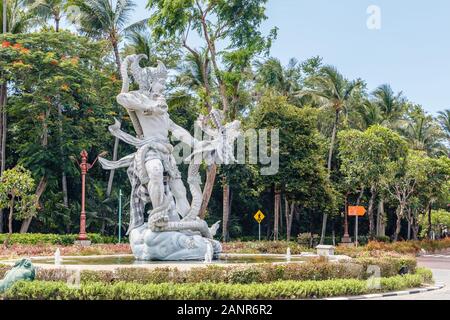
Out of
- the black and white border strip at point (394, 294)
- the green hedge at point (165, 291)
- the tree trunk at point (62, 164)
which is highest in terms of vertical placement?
the tree trunk at point (62, 164)

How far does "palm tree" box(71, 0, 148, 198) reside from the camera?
4216cm

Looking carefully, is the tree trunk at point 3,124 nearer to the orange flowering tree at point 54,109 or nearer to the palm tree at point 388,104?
the orange flowering tree at point 54,109

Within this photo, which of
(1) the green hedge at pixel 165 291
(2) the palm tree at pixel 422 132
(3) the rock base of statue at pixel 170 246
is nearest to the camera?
(1) the green hedge at pixel 165 291

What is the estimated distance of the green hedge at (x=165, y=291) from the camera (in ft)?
49.1

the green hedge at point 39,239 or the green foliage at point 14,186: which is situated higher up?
the green foliage at point 14,186

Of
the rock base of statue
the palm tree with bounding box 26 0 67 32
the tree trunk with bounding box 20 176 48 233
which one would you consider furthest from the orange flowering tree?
the rock base of statue

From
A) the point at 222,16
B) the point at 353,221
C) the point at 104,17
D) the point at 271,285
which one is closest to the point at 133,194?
the point at 271,285

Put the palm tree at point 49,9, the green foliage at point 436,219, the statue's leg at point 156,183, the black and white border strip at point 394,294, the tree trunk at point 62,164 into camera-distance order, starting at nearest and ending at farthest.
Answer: the black and white border strip at point 394,294 → the statue's leg at point 156,183 → the tree trunk at point 62,164 → the palm tree at point 49,9 → the green foliage at point 436,219

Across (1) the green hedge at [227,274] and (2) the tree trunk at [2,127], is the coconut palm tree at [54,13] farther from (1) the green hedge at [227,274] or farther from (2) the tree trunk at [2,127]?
(1) the green hedge at [227,274]

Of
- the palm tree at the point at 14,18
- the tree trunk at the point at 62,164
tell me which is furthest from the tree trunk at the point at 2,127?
the palm tree at the point at 14,18

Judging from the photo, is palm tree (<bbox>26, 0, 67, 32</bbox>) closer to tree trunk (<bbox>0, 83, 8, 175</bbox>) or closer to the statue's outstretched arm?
tree trunk (<bbox>0, 83, 8, 175</bbox>)

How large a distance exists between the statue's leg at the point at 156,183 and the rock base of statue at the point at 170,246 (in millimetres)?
957

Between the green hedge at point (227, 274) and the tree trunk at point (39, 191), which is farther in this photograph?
the tree trunk at point (39, 191)
